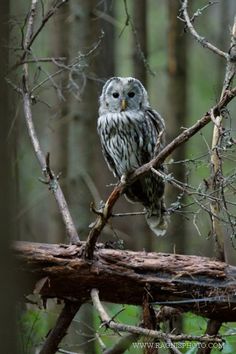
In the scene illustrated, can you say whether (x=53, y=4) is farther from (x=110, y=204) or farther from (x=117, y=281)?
(x=117, y=281)

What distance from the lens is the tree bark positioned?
13.6 ft

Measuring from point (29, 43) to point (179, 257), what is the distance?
5.58ft

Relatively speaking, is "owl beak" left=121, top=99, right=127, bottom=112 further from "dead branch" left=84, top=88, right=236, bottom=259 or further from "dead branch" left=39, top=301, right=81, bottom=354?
"dead branch" left=39, top=301, right=81, bottom=354

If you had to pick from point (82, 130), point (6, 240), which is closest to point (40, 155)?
point (82, 130)

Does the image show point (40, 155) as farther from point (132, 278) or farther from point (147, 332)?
point (147, 332)

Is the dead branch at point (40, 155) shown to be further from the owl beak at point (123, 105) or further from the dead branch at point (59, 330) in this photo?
the owl beak at point (123, 105)

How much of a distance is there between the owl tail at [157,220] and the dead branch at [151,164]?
161cm

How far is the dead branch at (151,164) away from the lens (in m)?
3.54

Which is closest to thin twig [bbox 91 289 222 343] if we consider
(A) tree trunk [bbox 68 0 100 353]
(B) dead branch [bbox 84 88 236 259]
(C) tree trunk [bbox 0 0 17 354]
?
(B) dead branch [bbox 84 88 236 259]

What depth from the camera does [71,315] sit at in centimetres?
425

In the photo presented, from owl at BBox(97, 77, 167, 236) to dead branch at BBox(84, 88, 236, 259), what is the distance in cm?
129

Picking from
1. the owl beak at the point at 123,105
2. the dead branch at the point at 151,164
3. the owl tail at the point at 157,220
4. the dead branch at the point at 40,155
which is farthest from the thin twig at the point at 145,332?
the owl beak at the point at 123,105

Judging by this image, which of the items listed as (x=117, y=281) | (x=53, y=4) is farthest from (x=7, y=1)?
(x=53, y=4)

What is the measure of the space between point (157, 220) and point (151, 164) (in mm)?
2069
